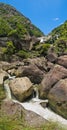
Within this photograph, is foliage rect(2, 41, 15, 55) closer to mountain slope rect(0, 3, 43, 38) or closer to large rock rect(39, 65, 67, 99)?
mountain slope rect(0, 3, 43, 38)

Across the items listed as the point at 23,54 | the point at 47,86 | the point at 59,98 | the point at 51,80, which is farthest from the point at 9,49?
the point at 59,98

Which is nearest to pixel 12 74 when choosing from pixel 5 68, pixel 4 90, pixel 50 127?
pixel 5 68

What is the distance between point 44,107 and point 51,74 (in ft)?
9.63

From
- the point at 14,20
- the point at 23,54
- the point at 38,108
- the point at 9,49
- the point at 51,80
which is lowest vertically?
the point at 38,108

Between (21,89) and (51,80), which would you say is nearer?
Result: (21,89)

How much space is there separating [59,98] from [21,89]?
3.46m

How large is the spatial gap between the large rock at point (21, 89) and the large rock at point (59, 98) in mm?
2257

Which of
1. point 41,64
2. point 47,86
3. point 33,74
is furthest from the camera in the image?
point 41,64

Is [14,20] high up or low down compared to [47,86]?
up

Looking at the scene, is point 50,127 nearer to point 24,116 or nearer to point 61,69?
point 24,116

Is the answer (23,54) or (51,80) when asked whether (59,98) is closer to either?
(51,80)

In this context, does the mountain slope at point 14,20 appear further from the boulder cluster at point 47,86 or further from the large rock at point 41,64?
the boulder cluster at point 47,86

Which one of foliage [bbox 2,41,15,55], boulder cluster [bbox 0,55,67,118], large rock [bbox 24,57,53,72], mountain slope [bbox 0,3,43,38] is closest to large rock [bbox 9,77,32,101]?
boulder cluster [bbox 0,55,67,118]

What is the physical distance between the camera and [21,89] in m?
19.5
